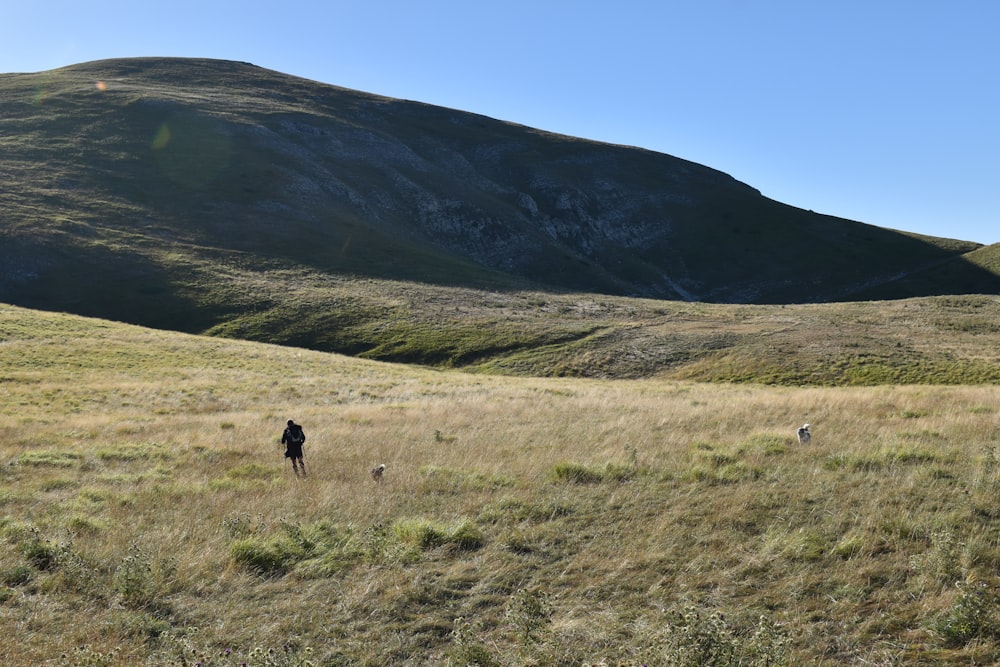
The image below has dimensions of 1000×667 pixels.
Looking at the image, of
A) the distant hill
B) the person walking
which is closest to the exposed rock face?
the distant hill

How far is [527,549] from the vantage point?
7.27 m

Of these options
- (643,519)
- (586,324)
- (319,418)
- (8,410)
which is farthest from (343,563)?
(586,324)

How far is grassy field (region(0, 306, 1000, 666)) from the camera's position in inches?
203

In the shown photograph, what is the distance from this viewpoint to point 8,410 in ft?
77.8

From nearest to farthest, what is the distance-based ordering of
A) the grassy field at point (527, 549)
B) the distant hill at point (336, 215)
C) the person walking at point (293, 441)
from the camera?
the grassy field at point (527, 549)
the person walking at point (293, 441)
the distant hill at point (336, 215)

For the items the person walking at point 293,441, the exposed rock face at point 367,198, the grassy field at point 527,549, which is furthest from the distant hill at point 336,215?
the grassy field at point 527,549

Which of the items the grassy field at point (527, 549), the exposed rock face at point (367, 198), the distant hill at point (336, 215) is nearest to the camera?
the grassy field at point (527, 549)

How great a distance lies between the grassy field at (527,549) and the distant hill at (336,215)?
4951cm

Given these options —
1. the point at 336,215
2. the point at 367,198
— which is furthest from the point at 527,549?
the point at 367,198

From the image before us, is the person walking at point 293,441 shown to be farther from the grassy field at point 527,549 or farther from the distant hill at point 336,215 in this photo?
the distant hill at point 336,215

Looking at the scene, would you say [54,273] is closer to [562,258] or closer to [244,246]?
[244,246]

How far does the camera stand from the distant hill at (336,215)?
7206 centimetres

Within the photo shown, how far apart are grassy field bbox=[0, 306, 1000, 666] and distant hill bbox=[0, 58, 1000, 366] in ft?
162

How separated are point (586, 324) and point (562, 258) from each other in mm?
57282
